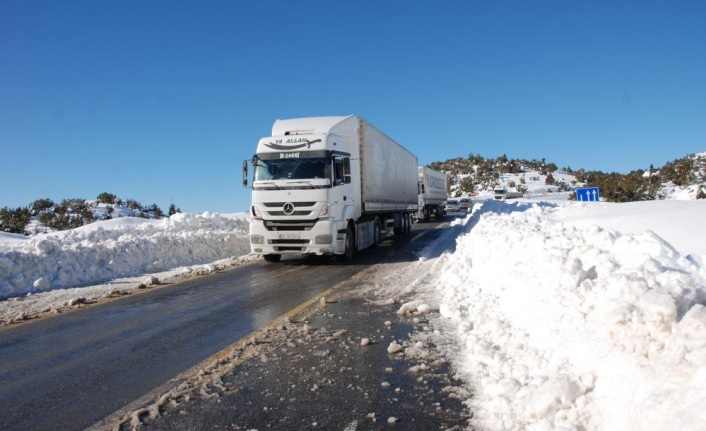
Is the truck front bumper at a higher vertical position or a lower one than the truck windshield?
lower

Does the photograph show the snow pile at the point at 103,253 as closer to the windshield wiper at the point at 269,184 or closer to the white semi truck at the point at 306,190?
the white semi truck at the point at 306,190

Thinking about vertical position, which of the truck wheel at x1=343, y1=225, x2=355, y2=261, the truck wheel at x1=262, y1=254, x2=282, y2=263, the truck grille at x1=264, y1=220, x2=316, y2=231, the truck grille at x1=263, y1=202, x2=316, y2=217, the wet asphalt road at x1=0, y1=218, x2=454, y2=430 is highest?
the truck grille at x1=263, y1=202, x2=316, y2=217

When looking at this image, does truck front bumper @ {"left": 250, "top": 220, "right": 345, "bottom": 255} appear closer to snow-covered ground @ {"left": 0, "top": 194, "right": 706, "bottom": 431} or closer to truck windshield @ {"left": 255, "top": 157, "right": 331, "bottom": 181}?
truck windshield @ {"left": 255, "top": 157, "right": 331, "bottom": 181}

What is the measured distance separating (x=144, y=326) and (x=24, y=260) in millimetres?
7511

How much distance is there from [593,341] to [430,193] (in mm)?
33463

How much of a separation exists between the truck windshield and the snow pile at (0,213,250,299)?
482 centimetres

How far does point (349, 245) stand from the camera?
1448 cm

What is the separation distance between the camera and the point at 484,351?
473 cm

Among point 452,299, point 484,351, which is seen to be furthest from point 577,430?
point 452,299

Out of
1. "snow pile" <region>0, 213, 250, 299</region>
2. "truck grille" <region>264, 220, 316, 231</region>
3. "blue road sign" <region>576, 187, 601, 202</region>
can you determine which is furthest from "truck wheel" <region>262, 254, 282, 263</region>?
"blue road sign" <region>576, 187, 601, 202</region>

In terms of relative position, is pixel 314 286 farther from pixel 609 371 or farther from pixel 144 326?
pixel 609 371

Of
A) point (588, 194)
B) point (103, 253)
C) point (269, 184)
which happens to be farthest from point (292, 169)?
point (588, 194)

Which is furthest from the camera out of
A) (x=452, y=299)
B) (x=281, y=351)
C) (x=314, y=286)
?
(x=314, y=286)

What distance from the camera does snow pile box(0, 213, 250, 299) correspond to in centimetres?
1200
